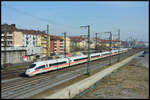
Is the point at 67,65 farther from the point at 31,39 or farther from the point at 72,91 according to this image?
the point at 31,39

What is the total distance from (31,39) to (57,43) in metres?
22.2

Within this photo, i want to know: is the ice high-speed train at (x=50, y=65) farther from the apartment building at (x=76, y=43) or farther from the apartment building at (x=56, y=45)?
the apartment building at (x=76, y=43)

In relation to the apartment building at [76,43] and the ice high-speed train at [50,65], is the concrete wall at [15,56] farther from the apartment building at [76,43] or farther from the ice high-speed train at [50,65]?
the apartment building at [76,43]

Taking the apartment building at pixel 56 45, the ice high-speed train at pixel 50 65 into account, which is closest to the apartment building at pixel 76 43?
the apartment building at pixel 56 45

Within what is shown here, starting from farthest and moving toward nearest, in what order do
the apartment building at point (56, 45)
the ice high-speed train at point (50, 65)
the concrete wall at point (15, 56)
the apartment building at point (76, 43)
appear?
1. the apartment building at point (76, 43)
2. the apartment building at point (56, 45)
3. the concrete wall at point (15, 56)
4. the ice high-speed train at point (50, 65)

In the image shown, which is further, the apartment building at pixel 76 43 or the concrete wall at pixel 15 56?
the apartment building at pixel 76 43

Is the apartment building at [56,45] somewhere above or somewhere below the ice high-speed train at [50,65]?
above

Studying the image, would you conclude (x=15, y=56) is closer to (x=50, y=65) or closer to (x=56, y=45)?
(x=50, y=65)

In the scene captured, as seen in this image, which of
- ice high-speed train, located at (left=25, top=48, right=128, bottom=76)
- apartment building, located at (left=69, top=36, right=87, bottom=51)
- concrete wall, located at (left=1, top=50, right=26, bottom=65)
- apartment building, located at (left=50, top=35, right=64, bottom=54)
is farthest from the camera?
apartment building, located at (left=69, top=36, right=87, bottom=51)

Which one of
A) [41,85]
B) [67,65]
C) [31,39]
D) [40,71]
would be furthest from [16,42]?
[41,85]

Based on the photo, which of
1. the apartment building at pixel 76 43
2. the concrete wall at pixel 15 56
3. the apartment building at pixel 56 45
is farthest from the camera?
the apartment building at pixel 76 43

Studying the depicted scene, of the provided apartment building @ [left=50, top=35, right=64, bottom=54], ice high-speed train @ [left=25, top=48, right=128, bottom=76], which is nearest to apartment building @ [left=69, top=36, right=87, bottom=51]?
apartment building @ [left=50, top=35, right=64, bottom=54]

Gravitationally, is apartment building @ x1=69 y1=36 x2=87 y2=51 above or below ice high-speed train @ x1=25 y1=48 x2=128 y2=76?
above

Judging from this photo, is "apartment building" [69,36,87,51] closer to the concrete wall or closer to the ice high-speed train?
the concrete wall
